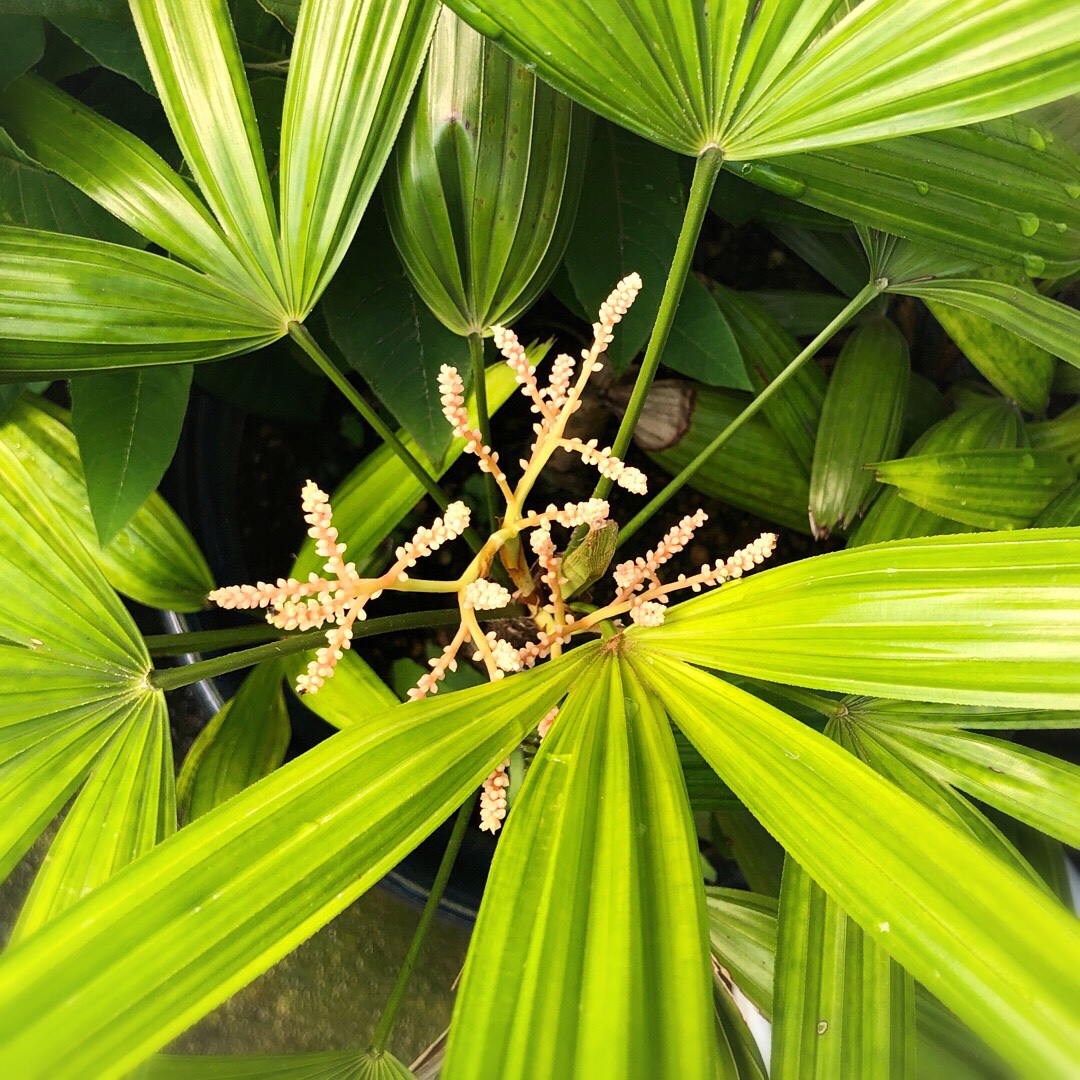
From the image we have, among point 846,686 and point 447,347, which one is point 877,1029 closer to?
point 846,686

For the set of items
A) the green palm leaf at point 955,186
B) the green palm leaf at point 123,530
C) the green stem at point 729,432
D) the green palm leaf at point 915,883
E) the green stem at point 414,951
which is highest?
the green palm leaf at point 955,186

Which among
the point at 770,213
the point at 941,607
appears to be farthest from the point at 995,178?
the point at 941,607

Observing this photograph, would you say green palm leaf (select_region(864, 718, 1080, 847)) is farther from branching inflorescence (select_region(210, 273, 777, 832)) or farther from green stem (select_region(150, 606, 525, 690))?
green stem (select_region(150, 606, 525, 690))

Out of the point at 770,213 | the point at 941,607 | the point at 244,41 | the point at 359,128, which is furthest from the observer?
the point at 770,213

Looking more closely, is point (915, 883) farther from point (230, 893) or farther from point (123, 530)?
point (123, 530)

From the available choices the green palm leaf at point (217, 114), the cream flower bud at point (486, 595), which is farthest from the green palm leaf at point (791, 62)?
the cream flower bud at point (486, 595)

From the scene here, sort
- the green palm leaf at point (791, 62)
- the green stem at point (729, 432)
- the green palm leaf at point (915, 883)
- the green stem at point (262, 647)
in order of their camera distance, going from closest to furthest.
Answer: the green palm leaf at point (915, 883) < the green palm leaf at point (791, 62) < the green stem at point (262, 647) < the green stem at point (729, 432)

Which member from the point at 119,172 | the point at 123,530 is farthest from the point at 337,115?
the point at 123,530

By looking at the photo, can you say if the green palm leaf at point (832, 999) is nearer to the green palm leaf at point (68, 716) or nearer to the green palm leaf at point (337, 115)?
the green palm leaf at point (68, 716)
